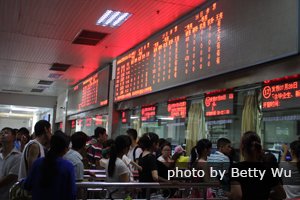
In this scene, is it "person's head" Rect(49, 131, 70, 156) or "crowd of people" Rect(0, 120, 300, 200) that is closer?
"crowd of people" Rect(0, 120, 300, 200)

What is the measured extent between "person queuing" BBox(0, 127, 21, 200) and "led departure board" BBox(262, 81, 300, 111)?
275cm

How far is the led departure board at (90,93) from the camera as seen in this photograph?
949cm

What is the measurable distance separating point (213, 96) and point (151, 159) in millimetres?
2045

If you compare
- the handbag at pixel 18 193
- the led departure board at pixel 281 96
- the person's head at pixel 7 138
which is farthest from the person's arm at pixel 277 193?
the person's head at pixel 7 138

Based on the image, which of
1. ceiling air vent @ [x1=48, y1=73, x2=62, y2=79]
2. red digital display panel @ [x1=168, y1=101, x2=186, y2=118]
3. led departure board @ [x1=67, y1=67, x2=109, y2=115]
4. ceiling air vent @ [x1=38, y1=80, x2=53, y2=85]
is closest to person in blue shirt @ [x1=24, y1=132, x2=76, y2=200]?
red digital display panel @ [x1=168, y1=101, x2=186, y2=118]

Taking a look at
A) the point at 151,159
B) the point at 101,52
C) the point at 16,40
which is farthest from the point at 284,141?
the point at 16,40

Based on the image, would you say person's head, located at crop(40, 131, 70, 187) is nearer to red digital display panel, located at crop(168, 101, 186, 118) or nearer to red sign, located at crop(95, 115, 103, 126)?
red digital display panel, located at crop(168, 101, 186, 118)

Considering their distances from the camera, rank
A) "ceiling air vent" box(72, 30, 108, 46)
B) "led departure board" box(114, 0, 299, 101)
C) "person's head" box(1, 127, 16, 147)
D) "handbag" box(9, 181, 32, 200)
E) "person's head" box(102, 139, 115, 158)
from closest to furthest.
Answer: "handbag" box(9, 181, 32, 200) → "person's head" box(1, 127, 16, 147) → "led departure board" box(114, 0, 299, 101) → "person's head" box(102, 139, 115, 158) → "ceiling air vent" box(72, 30, 108, 46)

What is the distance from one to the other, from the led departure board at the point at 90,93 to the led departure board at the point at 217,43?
90.6 inches

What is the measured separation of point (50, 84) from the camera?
13.2m

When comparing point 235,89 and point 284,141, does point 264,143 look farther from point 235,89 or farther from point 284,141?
point 235,89

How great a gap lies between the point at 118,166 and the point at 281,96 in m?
2.02

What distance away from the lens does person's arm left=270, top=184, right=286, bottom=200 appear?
217cm

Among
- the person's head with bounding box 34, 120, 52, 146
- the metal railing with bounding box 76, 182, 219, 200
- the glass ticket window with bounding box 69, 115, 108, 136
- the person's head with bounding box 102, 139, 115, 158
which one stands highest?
the glass ticket window with bounding box 69, 115, 108, 136
